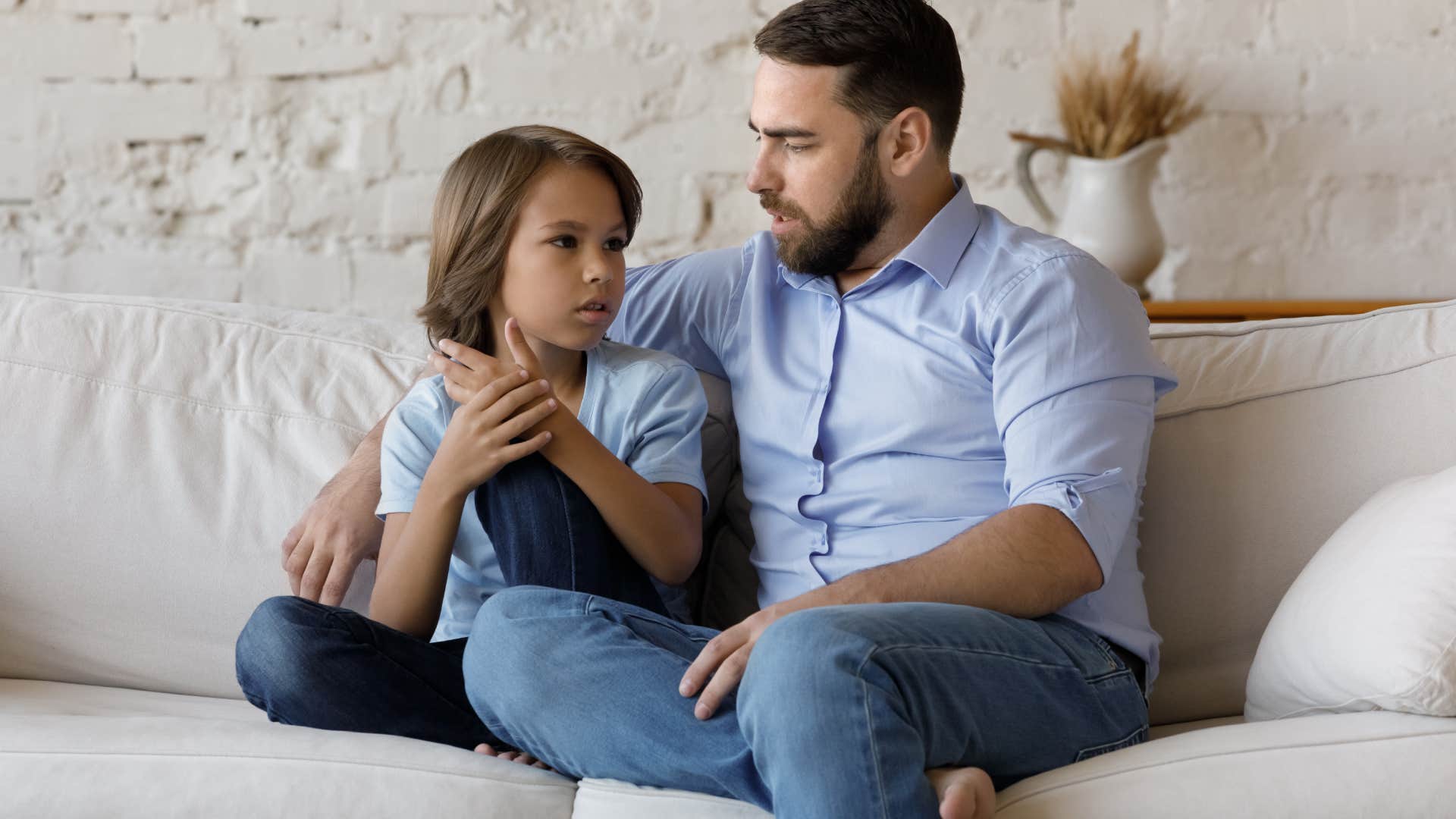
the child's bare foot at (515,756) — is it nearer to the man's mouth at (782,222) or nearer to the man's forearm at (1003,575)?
the man's forearm at (1003,575)

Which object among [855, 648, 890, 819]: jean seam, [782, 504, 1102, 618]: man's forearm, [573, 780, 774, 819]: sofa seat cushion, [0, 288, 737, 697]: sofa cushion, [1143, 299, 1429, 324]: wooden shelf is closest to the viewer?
[855, 648, 890, 819]: jean seam

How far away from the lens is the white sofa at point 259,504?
1100 millimetres

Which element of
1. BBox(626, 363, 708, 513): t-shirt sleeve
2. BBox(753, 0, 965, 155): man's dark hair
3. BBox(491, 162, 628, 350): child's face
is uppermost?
BBox(753, 0, 965, 155): man's dark hair

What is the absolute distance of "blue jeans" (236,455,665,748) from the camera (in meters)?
1.21

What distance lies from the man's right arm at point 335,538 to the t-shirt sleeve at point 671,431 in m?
0.30

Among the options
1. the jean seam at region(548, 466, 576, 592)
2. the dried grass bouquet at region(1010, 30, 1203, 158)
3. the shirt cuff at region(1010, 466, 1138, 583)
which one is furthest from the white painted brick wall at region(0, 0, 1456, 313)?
the shirt cuff at region(1010, 466, 1138, 583)

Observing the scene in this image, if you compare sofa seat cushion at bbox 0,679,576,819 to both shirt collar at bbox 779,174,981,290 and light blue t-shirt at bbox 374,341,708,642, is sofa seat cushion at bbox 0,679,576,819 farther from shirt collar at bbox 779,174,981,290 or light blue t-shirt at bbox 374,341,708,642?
shirt collar at bbox 779,174,981,290

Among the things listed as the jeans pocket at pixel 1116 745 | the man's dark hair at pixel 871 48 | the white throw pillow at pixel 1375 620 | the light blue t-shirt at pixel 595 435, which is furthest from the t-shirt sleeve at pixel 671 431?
the white throw pillow at pixel 1375 620

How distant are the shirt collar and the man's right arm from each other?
2.03 ft

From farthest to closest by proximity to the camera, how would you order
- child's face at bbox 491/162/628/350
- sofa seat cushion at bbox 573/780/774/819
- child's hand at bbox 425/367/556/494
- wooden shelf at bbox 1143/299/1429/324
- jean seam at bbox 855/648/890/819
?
wooden shelf at bbox 1143/299/1429/324, child's face at bbox 491/162/628/350, child's hand at bbox 425/367/556/494, sofa seat cushion at bbox 573/780/774/819, jean seam at bbox 855/648/890/819

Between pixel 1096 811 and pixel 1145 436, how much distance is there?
1.33 feet

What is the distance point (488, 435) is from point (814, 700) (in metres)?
0.47

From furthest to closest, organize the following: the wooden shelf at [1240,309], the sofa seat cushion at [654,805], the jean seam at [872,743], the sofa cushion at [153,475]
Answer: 1. the wooden shelf at [1240,309]
2. the sofa cushion at [153,475]
3. the sofa seat cushion at [654,805]
4. the jean seam at [872,743]

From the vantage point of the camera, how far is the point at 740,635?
42.6 inches
